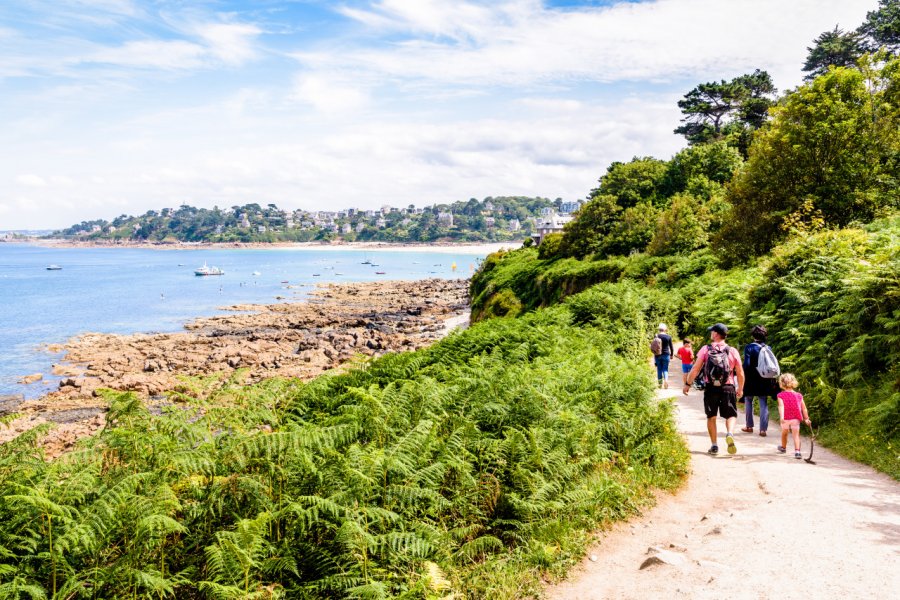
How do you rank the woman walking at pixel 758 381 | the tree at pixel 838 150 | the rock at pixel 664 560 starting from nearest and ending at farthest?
the rock at pixel 664 560 < the woman walking at pixel 758 381 < the tree at pixel 838 150

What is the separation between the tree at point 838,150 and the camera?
21.2 m

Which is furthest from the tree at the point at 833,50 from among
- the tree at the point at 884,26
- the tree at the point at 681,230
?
the tree at the point at 681,230

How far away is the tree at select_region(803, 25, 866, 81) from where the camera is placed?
5784cm

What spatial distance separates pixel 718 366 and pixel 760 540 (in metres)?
3.97

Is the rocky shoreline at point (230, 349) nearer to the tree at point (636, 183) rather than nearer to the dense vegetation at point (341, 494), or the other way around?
the dense vegetation at point (341, 494)

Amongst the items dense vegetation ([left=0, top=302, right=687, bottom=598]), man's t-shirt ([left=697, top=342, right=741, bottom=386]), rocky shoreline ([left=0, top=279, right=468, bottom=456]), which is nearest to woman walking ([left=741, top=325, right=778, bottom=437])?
man's t-shirt ([left=697, top=342, right=741, bottom=386])

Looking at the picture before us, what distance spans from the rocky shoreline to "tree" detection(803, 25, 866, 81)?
1831 inches

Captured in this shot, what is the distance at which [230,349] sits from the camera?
45.2m

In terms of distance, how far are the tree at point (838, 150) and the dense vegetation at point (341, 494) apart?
1663 centimetres

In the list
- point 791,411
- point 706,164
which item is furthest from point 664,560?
point 706,164

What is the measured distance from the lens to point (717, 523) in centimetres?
720

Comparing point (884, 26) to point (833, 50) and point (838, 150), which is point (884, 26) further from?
point (838, 150)

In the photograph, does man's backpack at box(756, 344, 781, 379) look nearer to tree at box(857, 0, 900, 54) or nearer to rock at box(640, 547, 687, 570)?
rock at box(640, 547, 687, 570)

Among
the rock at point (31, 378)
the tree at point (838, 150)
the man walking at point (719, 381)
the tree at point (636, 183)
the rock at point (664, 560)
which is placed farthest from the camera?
the tree at point (636, 183)
